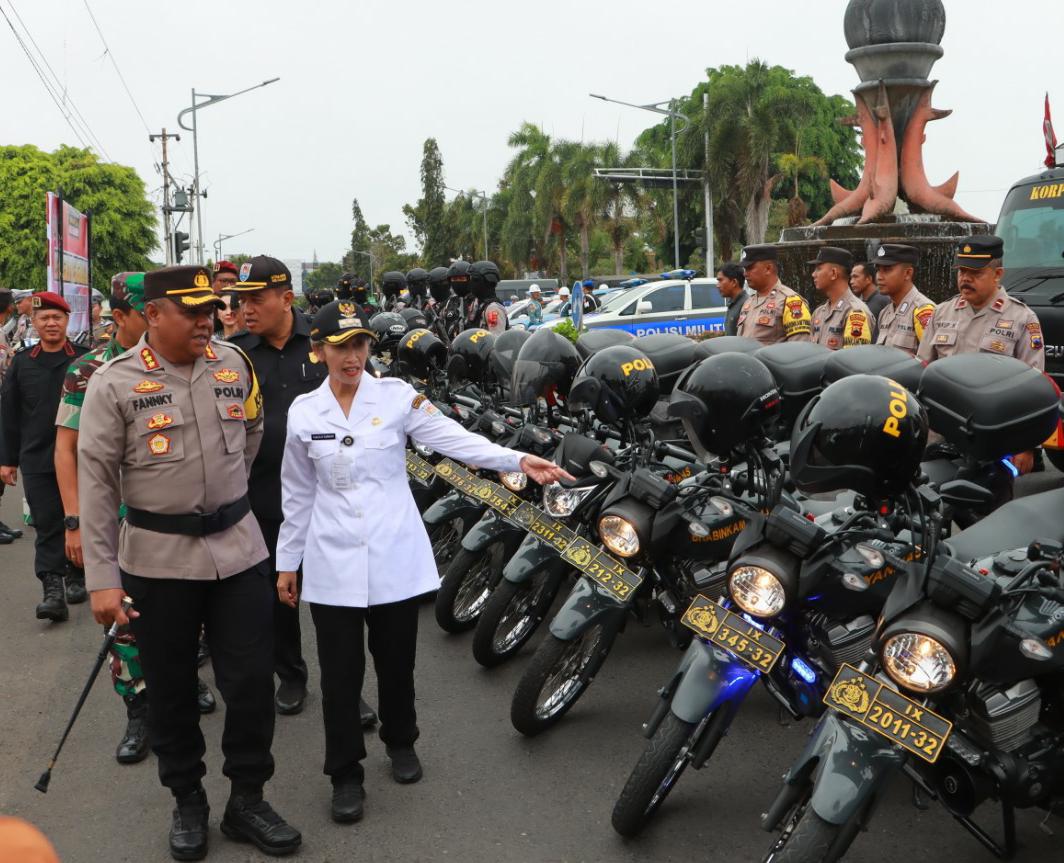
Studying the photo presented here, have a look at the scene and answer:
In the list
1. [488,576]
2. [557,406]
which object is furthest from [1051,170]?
[488,576]

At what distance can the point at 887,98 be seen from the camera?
14117 mm

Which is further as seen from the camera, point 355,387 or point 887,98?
point 887,98

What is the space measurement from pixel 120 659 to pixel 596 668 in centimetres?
193

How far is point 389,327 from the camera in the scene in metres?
7.98

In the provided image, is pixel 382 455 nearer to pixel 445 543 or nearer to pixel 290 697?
pixel 290 697

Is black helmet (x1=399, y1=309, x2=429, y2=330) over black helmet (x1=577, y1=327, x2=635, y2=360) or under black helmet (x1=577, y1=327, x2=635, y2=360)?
over

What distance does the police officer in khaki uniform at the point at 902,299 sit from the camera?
7.05m

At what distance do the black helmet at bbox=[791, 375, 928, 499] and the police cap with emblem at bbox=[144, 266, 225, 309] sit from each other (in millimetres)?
1962

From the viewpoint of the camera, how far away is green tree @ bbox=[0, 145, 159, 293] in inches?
1941

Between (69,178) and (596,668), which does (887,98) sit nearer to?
(596,668)

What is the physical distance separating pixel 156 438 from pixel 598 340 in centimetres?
290

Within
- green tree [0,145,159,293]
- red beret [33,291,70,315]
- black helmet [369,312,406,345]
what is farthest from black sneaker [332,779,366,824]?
green tree [0,145,159,293]

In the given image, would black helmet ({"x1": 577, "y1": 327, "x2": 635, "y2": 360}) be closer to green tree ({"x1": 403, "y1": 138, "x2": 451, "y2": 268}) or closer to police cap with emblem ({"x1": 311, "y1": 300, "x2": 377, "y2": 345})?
police cap with emblem ({"x1": 311, "y1": 300, "x2": 377, "y2": 345})

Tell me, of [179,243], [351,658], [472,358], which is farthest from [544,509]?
[179,243]
